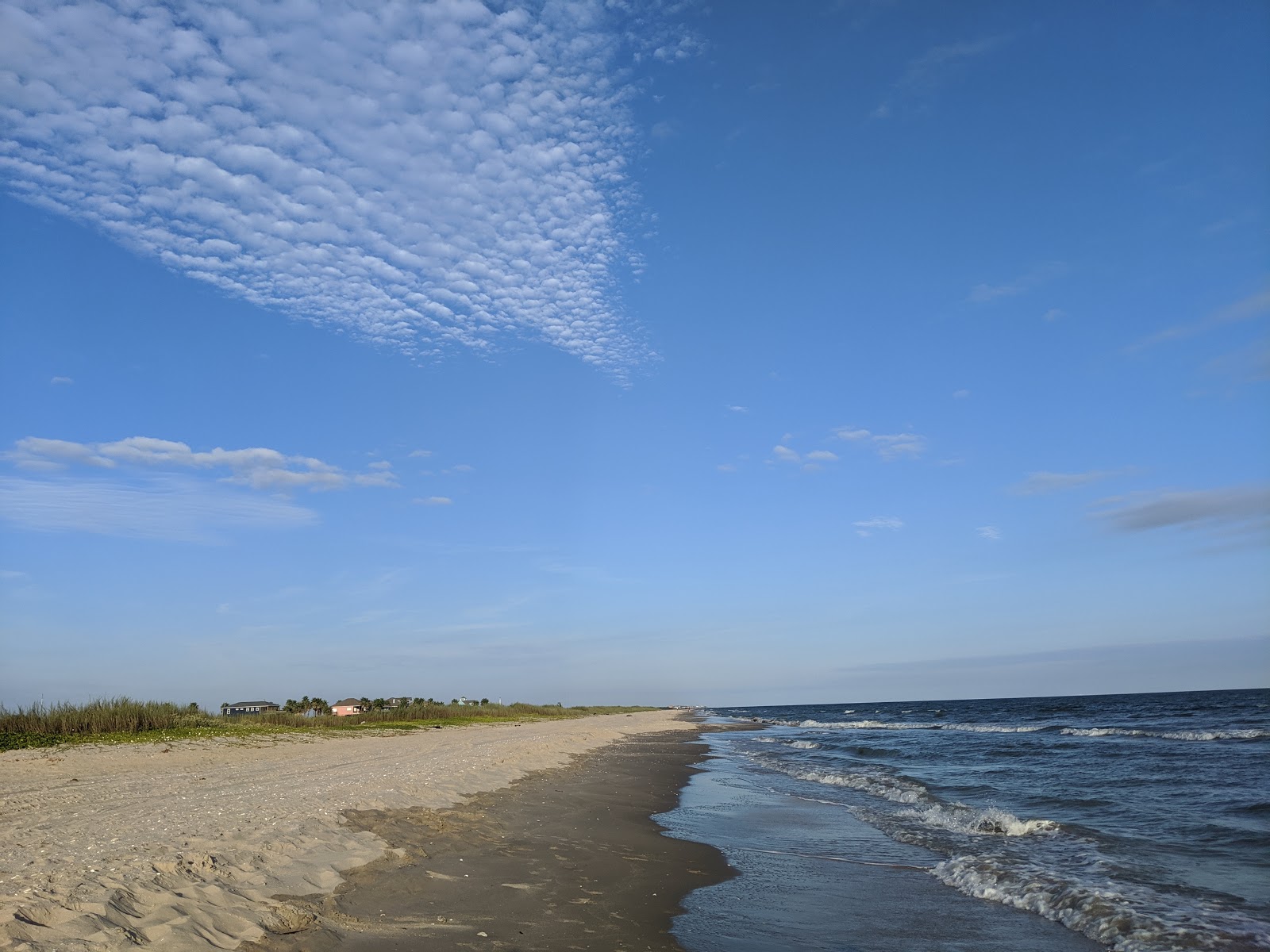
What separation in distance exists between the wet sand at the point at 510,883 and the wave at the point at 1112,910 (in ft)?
12.4

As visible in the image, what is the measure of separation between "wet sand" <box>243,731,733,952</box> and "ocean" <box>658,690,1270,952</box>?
740 millimetres

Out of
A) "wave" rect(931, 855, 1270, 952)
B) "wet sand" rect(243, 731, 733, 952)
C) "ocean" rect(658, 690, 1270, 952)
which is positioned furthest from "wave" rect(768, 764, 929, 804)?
"wave" rect(931, 855, 1270, 952)

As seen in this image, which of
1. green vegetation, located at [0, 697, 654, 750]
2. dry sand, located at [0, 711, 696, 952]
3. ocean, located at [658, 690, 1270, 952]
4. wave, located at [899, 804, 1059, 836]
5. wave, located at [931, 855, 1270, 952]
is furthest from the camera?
green vegetation, located at [0, 697, 654, 750]

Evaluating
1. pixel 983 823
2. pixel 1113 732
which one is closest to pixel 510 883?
pixel 983 823

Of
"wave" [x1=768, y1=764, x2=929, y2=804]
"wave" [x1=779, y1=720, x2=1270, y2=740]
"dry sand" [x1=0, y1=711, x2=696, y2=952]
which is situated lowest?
"wave" [x1=779, y1=720, x2=1270, y2=740]

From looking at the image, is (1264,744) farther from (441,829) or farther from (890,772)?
(441,829)

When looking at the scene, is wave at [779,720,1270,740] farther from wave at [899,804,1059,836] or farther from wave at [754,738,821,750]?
→ wave at [899,804,1059,836]

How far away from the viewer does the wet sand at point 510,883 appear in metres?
7.47

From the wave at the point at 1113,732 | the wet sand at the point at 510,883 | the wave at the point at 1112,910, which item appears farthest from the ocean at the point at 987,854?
the wave at the point at 1113,732

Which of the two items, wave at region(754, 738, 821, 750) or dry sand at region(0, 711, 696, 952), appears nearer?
dry sand at region(0, 711, 696, 952)

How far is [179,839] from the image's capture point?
9.38 metres

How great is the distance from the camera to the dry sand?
6.49 meters

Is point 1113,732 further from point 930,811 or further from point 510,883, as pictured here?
point 510,883

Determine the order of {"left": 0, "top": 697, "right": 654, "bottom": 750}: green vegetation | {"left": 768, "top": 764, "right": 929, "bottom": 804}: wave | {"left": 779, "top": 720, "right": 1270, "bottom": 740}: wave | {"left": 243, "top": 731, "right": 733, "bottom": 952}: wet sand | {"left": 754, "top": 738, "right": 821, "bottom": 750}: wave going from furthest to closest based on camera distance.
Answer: {"left": 754, "top": 738, "right": 821, "bottom": 750}: wave < {"left": 779, "top": 720, "right": 1270, "bottom": 740}: wave < {"left": 0, "top": 697, "right": 654, "bottom": 750}: green vegetation < {"left": 768, "top": 764, "right": 929, "bottom": 804}: wave < {"left": 243, "top": 731, "right": 733, "bottom": 952}: wet sand
